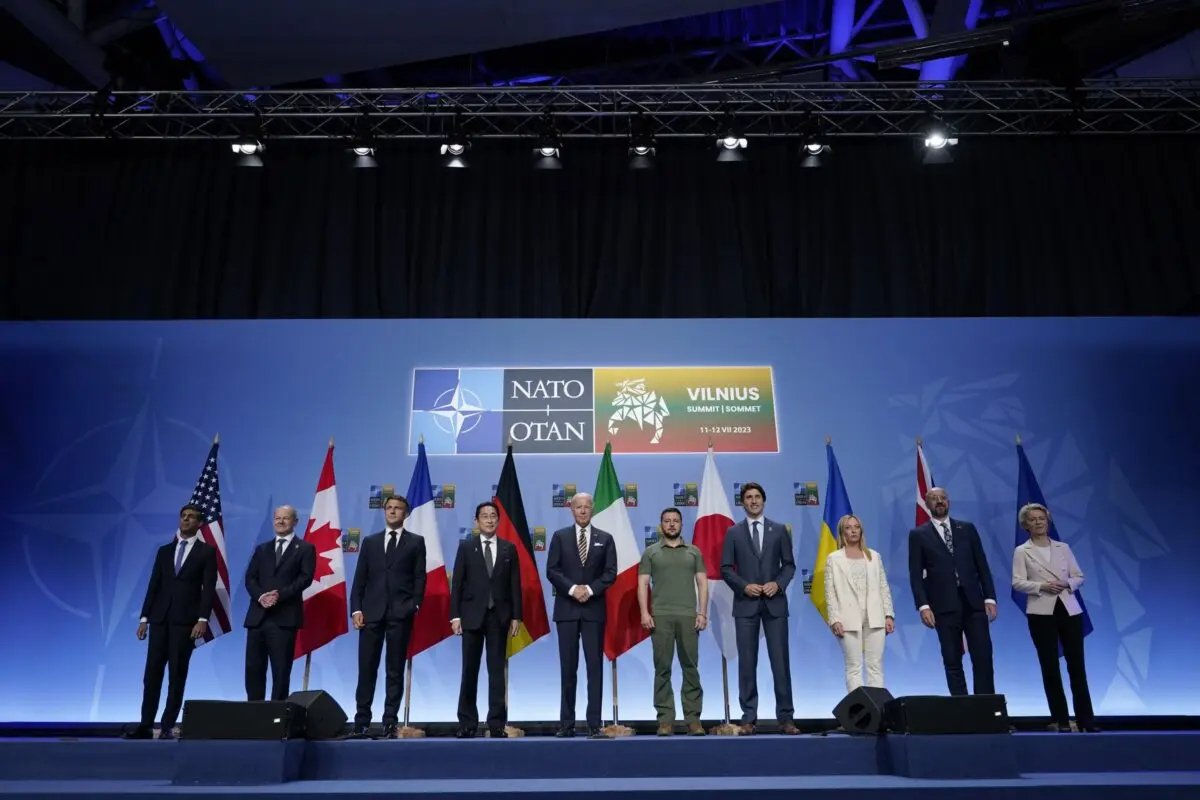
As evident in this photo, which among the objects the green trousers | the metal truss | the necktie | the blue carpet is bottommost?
the blue carpet

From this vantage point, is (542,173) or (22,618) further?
(542,173)

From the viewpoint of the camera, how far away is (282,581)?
230 inches

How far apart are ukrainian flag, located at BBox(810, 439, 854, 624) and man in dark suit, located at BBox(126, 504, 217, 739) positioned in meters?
3.96

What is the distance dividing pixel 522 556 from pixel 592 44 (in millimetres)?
4603

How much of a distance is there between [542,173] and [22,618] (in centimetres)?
531

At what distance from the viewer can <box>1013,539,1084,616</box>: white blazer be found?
18.5 ft

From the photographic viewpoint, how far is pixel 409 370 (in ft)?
25.3

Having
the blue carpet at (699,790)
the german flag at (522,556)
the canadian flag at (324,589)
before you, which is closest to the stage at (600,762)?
the blue carpet at (699,790)

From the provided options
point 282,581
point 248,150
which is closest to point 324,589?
point 282,581

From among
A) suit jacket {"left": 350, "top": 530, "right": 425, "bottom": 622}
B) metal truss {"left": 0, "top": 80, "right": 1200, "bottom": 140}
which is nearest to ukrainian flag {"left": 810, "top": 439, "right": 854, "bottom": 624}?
metal truss {"left": 0, "top": 80, "right": 1200, "bottom": 140}

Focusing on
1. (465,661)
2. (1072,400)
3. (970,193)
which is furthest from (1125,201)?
(465,661)

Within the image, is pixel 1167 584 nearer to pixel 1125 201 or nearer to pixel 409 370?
pixel 1125 201

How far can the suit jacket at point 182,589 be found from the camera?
574 centimetres

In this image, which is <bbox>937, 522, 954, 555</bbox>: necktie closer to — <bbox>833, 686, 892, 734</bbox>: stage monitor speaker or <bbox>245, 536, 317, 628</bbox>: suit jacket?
<bbox>833, 686, 892, 734</bbox>: stage monitor speaker
